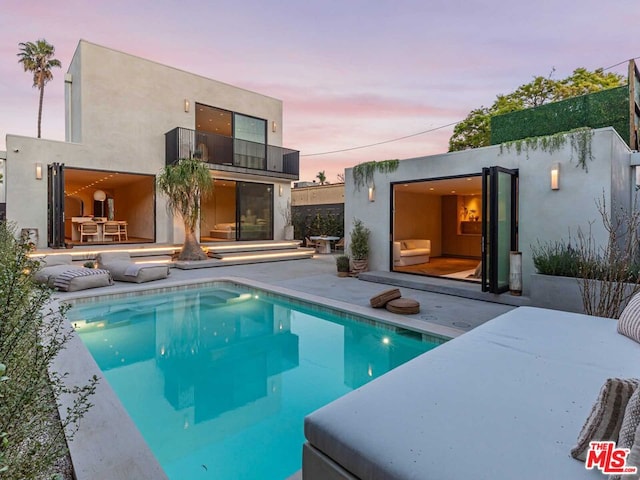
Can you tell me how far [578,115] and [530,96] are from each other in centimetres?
1353

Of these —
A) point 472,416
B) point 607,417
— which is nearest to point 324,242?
point 472,416

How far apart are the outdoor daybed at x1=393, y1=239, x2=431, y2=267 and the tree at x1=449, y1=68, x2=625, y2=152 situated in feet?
31.5

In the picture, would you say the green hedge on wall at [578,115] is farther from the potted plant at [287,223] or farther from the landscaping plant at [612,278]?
the potted plant at [287,223]

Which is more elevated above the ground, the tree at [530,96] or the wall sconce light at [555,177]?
the tree at [530,96]

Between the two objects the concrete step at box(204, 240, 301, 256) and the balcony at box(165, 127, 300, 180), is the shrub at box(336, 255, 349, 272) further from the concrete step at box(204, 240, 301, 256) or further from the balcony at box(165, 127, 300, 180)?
the balcony at box(165, 127, 300, 180)

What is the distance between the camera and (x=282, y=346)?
16.7ft

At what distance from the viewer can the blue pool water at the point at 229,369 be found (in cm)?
281

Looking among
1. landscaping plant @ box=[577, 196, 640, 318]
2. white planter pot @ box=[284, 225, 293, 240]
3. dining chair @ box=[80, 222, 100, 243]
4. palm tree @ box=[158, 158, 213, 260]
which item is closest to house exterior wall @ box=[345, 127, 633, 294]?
landscaping plant @ box=[577, 196, 640, 318]

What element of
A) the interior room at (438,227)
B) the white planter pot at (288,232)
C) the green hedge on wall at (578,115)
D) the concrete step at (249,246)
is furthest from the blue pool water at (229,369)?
the white planter pot at (288,232)

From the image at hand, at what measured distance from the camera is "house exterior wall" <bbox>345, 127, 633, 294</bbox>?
602 cm

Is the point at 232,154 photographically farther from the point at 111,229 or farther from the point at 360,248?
the point at 360,248

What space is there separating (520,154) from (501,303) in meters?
2.93

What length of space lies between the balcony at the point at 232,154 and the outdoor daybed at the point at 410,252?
6539 mm

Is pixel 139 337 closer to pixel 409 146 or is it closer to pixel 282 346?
pixel 282 346
